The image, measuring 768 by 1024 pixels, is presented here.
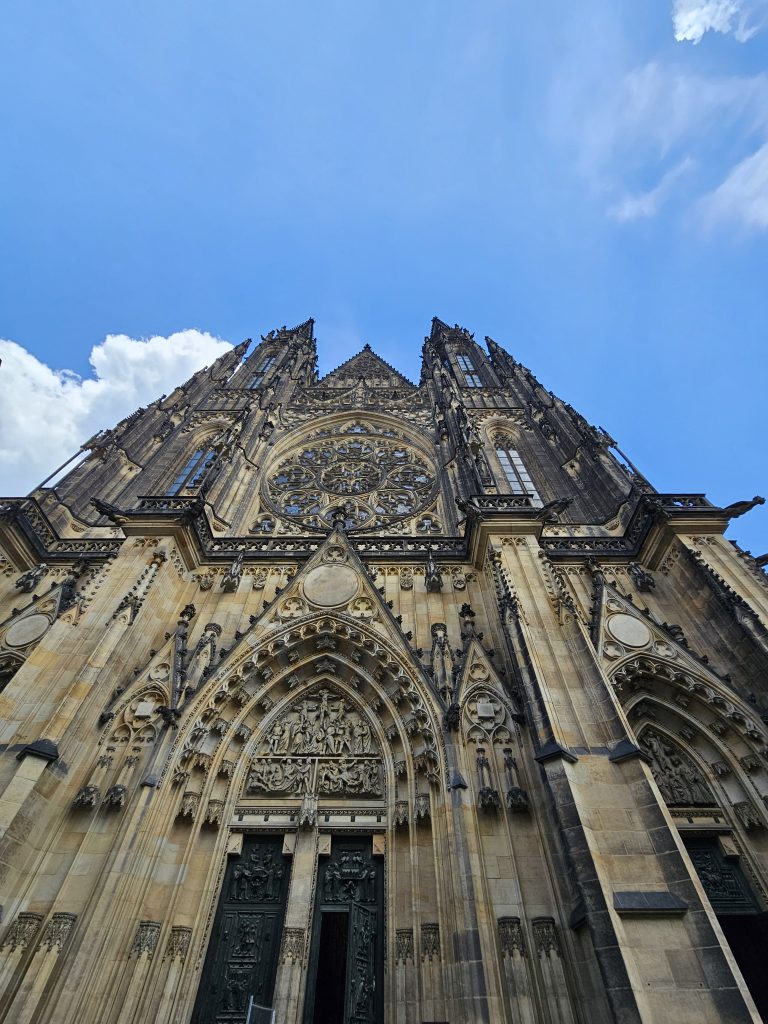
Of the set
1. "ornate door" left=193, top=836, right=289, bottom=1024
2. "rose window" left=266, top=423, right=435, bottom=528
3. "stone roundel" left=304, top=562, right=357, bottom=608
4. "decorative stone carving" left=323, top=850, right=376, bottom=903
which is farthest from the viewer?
"rose window" left=266, top=423, right=435, bottom=528

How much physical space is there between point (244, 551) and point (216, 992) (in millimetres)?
6868

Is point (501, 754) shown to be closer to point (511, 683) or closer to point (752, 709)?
point (511, 683)

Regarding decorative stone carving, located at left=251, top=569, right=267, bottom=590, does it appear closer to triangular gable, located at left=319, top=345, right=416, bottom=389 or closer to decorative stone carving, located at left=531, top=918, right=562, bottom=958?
decorative stone carving, located at left=531, top=918, right=562, bottom=958

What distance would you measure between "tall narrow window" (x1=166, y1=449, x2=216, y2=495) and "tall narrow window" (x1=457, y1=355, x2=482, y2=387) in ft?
34.4

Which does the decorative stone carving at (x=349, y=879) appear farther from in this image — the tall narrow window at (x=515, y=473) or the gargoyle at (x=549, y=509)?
the tall narrow window at (x=515, y=473)

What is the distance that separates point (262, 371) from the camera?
75.6 feet

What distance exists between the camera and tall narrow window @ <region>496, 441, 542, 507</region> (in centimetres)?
1397

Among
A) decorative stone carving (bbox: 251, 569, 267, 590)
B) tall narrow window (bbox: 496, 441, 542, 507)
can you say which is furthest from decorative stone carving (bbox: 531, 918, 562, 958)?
tall narrow window (bbox: 496, 441, 542, 507)

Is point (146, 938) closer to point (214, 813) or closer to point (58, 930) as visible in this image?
point (58, 930)

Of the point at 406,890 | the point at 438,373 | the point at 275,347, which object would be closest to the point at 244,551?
the point at 406,890

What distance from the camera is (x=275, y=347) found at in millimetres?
26109

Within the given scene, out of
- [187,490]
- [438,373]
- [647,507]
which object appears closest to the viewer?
[647,507]

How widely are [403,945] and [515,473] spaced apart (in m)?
11.4

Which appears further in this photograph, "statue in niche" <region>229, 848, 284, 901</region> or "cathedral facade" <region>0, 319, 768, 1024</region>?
"statue in niche" <region>229, 848, 284, 901</region>
